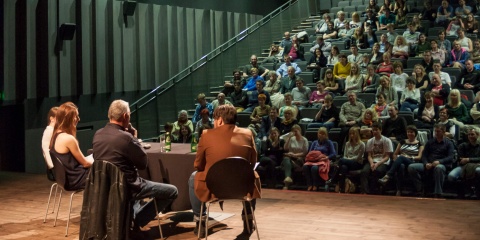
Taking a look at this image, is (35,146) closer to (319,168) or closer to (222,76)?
(222,76)

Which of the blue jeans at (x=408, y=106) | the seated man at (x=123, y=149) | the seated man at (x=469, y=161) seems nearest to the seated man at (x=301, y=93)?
the blue jeans at (x=408, y=106)

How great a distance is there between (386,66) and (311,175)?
334 centimetres

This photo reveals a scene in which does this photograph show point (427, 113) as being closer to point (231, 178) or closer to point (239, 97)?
point (239, 97)

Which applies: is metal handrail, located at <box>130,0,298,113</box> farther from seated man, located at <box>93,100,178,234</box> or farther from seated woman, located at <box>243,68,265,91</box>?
seated man, located at <box>93,100,178,234</box>

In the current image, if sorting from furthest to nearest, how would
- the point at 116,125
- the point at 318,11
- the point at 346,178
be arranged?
1. the point at 318,11
2. the point at 346,178
3. the point at 116,125

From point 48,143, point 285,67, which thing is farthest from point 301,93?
point 48,143

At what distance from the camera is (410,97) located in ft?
33.0

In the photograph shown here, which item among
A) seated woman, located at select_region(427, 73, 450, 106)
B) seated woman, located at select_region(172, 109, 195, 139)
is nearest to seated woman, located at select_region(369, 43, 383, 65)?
seated woman, located at select_region(427, 73, 450, 106)

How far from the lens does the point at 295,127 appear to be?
9273 mm

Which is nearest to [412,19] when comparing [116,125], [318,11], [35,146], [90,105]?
[318,11]

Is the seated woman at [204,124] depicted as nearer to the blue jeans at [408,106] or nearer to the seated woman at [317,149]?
the seated woman at [317,149]

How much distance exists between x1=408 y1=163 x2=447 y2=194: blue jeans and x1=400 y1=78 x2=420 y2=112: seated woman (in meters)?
1.77

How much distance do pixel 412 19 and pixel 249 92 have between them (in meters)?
3.64

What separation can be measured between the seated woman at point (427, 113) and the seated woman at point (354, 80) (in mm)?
1698
